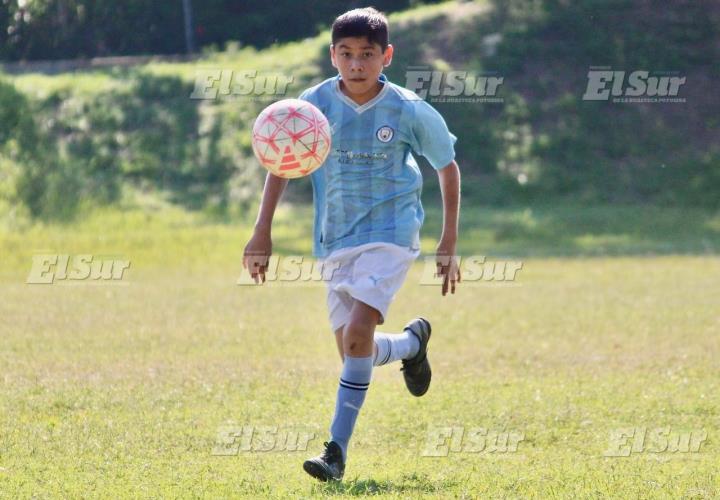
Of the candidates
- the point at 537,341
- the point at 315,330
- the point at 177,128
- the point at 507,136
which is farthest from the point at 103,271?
the point at 507,136

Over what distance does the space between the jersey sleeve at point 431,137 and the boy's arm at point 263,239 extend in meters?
0.78

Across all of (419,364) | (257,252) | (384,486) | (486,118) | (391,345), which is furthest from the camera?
(486,118)

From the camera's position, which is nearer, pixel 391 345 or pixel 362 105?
pixel 362 105

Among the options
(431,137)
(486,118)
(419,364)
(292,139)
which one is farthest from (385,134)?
(486,118)

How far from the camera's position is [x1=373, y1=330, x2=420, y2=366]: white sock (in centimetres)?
738

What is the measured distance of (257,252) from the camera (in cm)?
670

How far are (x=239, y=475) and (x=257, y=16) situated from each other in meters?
32.0

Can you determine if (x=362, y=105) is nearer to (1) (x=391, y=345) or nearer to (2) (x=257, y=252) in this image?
(2) (x=257, y=252)

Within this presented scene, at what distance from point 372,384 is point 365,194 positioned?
3537 mm

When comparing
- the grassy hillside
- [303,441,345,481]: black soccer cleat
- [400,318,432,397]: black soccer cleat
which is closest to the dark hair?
[400,318,432,397]: black soccer cleat

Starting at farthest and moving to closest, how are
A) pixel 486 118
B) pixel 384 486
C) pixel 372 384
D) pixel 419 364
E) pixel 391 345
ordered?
pixel 486 118 < pixel 372 384 < pixel 419 364 < pixel 391 345 < pixel 384 486

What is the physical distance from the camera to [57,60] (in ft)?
119

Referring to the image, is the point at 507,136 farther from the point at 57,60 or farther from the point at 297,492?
the point at 297,492

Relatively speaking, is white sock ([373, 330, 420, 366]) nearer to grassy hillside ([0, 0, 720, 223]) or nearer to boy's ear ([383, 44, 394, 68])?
boy's ear ([383, 44, 394, 68])
